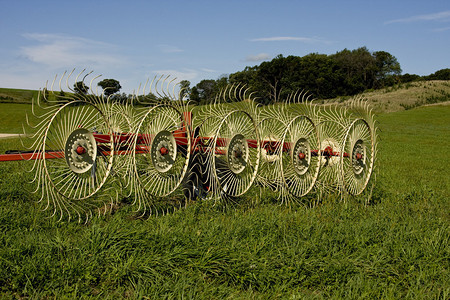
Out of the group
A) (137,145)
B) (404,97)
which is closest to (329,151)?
(137,145)

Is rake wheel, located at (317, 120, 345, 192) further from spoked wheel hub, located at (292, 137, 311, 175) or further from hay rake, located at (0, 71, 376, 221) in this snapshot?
spoked wheel hub, located at (292, 137, 311, 175)

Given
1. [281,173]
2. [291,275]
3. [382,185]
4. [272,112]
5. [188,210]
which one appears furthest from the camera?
[382,185]

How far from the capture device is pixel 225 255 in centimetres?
414

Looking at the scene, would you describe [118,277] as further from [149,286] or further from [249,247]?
[249,247]

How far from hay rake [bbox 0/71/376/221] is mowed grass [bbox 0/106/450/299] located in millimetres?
454

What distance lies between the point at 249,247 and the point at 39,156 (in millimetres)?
2513

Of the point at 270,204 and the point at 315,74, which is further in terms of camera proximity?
the point at 315,74

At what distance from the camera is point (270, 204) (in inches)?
255

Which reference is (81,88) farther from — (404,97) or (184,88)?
(404,97)

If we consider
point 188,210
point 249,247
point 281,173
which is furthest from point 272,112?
point 249,247

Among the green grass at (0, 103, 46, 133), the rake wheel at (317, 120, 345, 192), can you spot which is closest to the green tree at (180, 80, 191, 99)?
the rake wheel at (317, 120, 345, 192)

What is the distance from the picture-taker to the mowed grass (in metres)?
3.65

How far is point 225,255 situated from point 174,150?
1959 millimetres

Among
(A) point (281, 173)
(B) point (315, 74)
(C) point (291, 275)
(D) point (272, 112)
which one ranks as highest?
(B) point (315, 74)
